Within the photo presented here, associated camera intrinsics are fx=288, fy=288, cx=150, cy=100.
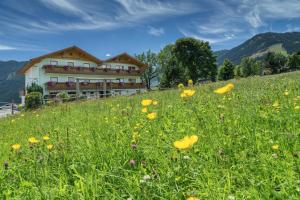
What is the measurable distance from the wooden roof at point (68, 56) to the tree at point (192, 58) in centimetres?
2145

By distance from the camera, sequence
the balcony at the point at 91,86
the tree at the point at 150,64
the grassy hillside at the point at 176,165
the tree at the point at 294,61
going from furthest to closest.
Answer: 1. the tree at the point at 294,61
2. the tree at the point at 150,64
3. the balcony at the point at 91,86
4. the grassy hillside at the point at 176,165

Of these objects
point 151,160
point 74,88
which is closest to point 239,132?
point 151,160

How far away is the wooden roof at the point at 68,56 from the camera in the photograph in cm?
4612

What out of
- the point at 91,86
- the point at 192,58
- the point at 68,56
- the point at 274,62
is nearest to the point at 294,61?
the point at 274,62

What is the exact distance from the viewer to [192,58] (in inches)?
2630

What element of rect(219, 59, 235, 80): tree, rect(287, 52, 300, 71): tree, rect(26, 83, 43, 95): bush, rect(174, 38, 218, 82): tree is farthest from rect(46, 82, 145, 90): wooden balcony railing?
rect(287, 52, 300, 71): tree

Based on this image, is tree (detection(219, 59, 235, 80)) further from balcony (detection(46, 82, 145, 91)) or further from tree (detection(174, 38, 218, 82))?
balcony (detection(46, 82, 145, 91))

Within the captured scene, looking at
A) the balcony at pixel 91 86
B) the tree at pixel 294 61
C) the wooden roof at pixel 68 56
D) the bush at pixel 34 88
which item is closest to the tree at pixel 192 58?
the balcony at pixel 91 86

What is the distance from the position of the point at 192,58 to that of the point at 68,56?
2955 cm

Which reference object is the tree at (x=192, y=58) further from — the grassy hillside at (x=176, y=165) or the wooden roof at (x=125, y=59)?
the grassy hillside at (x=176, y=165)

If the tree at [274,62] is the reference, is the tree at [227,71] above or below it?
below

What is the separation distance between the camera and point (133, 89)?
58.0 m

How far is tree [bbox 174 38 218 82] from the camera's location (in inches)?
2614

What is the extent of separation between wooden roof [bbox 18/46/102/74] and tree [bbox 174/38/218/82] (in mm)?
21451
